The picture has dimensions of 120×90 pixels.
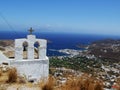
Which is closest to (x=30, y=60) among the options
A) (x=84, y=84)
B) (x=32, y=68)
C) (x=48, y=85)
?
(x=32, y=68)

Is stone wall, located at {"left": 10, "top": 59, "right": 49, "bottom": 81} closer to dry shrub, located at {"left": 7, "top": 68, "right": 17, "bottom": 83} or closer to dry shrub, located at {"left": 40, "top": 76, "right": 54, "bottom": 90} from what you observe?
dry shrub, located at {"left": 7, "top": 68, "right": 17, "bottom": 83}

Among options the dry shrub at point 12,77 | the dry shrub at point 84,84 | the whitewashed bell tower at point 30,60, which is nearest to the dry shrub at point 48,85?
the dry shrub at point 84,84

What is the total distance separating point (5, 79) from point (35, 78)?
3.31m

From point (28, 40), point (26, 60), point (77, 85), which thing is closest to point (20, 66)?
point (26, 60)

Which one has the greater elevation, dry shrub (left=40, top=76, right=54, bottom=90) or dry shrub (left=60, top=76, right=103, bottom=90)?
dry shrub (left=60, top=76, right=103, bottom=90)

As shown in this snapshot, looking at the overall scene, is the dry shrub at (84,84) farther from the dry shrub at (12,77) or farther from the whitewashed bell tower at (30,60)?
the whitewashed bell tower at (30,60)

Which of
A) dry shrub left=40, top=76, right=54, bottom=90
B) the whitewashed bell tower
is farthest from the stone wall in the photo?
dry shrub left=40, top=76, right=54, bottom=90

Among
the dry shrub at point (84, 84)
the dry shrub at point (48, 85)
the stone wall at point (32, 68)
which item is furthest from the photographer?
the stone wall at point (32, 68)

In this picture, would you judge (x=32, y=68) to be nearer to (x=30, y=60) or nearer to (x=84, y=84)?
(x=30, y=60)

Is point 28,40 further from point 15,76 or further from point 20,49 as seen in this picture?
Answer: point 15,76

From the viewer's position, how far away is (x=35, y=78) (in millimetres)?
11219

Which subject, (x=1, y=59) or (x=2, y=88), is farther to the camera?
(x=1, y=59)

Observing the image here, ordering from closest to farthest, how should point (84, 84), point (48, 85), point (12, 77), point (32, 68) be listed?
1. point (84, 84)
2. point (48, 85)
3. point (12, 77)
4. point (32, 68)

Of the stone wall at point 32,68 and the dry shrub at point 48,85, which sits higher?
the dry shrub at point 48,85
